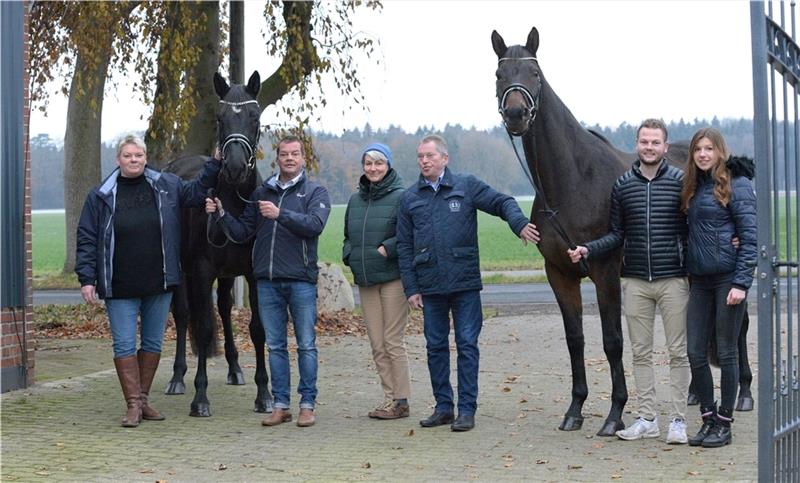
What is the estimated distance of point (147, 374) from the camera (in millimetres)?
8477

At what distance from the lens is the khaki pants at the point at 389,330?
8.43 m

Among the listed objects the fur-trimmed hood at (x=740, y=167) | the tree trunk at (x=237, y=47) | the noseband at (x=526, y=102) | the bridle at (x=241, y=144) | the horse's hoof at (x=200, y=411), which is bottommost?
the horse's hoof at (x=200, y=411)

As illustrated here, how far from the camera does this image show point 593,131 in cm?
841

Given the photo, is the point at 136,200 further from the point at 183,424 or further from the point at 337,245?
the point at 337,245

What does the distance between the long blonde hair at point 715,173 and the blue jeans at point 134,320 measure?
13.0ft

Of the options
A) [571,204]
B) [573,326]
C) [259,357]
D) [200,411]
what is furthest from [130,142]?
[573,326]

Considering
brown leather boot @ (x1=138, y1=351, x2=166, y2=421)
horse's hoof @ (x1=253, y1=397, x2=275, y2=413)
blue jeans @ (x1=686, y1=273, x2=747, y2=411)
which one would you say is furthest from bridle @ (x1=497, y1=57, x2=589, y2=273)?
brown leather boot @ (x1=138, y1=351, x2=166, y2=421)

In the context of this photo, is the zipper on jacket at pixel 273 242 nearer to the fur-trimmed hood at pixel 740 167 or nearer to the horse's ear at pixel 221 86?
the horse's ear at pixel 221 86

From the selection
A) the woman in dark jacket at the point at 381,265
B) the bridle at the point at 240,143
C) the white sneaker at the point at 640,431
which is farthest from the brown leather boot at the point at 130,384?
the white sneaker at the point at 640,431

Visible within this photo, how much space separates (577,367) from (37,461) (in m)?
3.91

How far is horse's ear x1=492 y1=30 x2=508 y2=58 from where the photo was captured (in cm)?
772

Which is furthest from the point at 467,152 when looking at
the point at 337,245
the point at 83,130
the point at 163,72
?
the point at 163,72

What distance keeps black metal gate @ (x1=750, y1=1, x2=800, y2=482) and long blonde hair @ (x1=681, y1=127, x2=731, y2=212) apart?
1.03 metres

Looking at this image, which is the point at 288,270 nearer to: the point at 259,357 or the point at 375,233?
the point at 375,233
